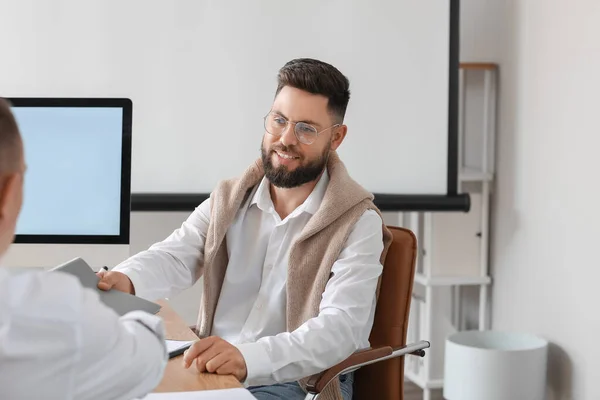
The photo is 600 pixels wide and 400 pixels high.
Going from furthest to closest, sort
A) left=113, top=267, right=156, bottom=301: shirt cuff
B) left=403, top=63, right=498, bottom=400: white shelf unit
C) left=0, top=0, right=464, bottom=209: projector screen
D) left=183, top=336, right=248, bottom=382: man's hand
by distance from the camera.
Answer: left=403, top=63, right=498, bottom=400: white shelf unit < left=0, top=0, right=464, bottom=209: projector screen < left=113, top=267, right=156, bottom=301: shirt cuff < left=183, top=336, right=248, bottom=382: man's hand

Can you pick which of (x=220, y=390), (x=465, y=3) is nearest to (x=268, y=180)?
(x=220, y=390)

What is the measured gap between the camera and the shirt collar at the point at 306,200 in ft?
6.86

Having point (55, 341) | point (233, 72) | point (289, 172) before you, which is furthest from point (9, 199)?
point (233, 72)

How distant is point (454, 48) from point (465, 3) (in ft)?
1.17

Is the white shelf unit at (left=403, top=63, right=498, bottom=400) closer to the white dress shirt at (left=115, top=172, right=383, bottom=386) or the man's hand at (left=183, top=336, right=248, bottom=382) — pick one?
the white dress shirt at (left=115, top=172, right=383, bottom=386)

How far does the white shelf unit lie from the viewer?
11.6 ft

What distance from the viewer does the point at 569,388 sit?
3.05 m

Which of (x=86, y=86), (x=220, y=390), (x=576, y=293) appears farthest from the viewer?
(x=86, y=86)

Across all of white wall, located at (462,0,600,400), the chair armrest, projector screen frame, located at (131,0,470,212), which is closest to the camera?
the chair armrest

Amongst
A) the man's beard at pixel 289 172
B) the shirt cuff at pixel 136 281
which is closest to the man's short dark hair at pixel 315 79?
the man's beard at pixel 289 172

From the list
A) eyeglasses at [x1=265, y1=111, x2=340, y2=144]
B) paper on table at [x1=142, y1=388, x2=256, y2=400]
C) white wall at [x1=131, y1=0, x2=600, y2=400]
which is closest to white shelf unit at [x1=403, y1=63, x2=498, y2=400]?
white wall at [x1=131, y1=0, x2=600, y2=400]

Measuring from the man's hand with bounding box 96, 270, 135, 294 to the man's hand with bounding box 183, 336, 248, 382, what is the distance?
0.32 m

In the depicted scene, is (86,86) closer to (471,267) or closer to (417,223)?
(417,223)

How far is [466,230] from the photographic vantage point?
3.59 meters
